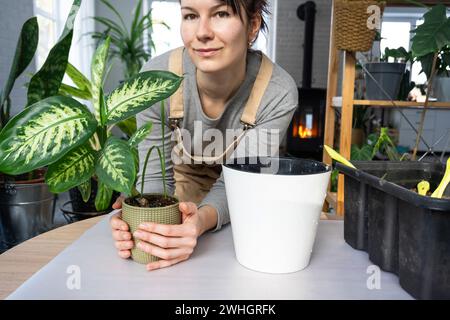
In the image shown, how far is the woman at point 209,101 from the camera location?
0.51 m

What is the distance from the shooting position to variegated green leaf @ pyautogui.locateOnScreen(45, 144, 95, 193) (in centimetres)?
42

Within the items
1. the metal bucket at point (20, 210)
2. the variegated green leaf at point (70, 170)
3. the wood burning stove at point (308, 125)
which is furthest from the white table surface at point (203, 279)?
the wood burning stove at point (308, 125)

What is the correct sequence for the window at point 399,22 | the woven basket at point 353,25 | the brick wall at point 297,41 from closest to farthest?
the woven basket at point 353,25, the brick wall at point 297,41, the window at point 399,22

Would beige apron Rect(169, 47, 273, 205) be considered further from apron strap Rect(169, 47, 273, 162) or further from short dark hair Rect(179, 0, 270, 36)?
short dark hair Rect(179, 0, 270, 36)

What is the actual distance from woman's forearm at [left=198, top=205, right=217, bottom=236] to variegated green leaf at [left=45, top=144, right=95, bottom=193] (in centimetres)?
22

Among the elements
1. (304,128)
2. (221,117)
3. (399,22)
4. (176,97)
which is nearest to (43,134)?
(176,97)

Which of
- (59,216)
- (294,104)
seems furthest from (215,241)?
(59,216)

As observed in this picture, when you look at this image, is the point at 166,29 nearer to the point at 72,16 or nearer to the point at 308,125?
the point at 308,125

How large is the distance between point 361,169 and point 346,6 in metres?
1.12

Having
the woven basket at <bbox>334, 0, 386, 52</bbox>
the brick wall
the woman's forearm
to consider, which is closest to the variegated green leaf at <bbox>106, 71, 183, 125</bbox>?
the woman's forearm

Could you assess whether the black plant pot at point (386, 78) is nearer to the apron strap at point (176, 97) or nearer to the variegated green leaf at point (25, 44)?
the apron strap at point (176, 97)

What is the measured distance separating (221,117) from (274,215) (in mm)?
616

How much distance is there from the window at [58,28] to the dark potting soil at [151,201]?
2.61m

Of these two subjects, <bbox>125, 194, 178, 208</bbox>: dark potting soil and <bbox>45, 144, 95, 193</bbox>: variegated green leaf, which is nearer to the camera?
<bbox>45, 144, 95, 193</bbox>: variegated green leaf
